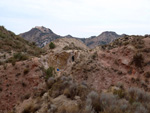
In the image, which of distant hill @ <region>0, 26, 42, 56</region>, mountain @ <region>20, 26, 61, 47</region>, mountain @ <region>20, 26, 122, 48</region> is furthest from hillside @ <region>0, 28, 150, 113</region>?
mountain @ <region>20, 26, 122, 48</region>

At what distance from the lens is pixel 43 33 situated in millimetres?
91000

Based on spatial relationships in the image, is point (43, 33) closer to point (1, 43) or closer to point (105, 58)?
point (1, 43)

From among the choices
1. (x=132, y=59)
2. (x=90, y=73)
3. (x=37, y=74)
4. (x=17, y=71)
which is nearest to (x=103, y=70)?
(x=90, y=73)

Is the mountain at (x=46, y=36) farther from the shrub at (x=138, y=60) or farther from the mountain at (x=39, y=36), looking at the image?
the shrub at (x=138, y=60)

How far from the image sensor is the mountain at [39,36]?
81.4 metres

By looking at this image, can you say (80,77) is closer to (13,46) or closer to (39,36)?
(13,46)

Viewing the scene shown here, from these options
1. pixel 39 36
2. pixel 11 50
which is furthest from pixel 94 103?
pixel 39 36

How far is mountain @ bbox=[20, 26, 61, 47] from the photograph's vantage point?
8138 cm

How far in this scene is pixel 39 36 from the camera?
288ft

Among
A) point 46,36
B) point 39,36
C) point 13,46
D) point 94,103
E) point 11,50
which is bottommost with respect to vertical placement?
point 94,103

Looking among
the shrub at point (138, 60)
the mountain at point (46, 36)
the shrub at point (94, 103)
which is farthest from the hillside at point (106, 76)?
the mountain at point (46, 36)

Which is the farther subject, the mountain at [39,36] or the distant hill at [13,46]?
the mountain at [39,36]

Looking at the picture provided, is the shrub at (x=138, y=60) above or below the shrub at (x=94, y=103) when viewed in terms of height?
above

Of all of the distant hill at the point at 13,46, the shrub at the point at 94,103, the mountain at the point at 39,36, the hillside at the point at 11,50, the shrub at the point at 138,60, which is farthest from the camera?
the mountain at the point at 39,36
